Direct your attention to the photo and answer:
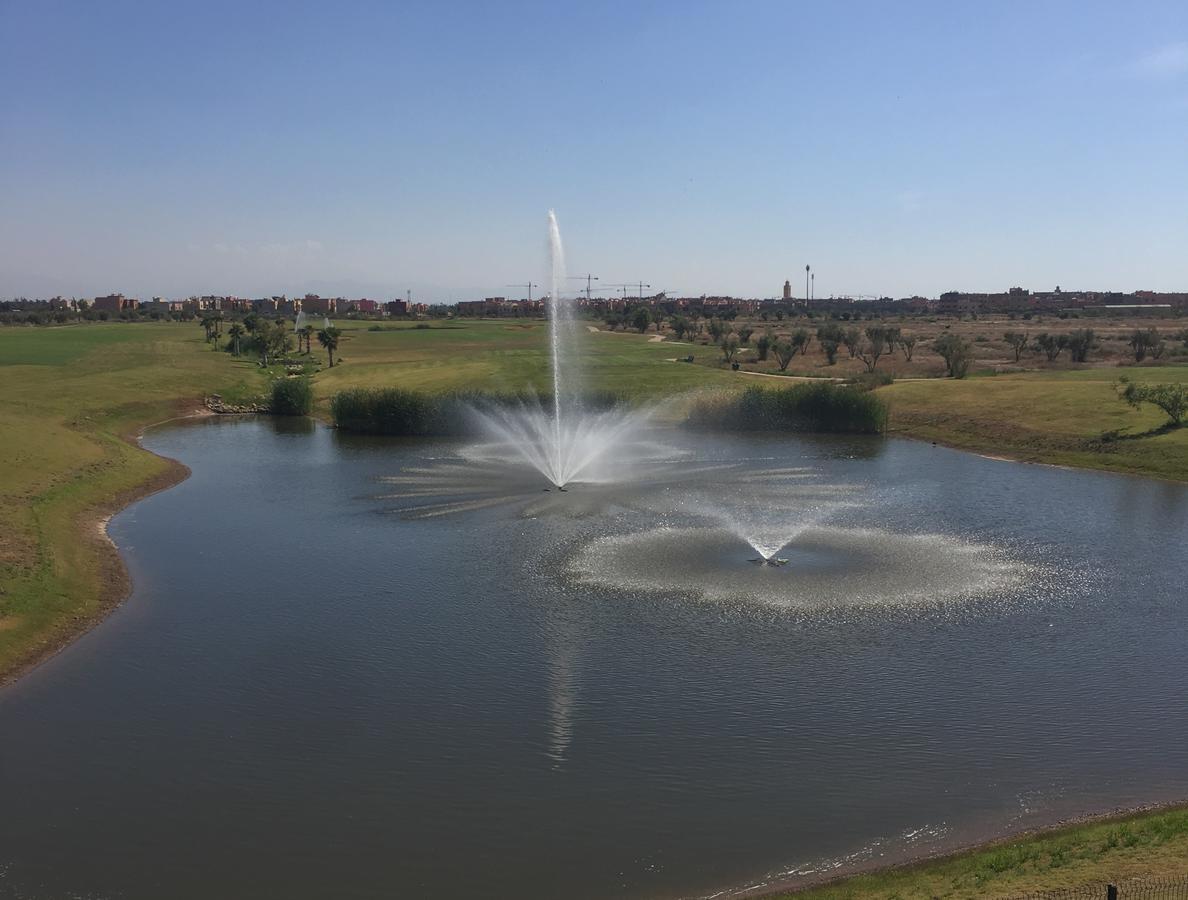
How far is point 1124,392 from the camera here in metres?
78.6

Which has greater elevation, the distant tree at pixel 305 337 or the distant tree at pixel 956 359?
the distant tree at pixel 305 337

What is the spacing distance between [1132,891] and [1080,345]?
114836 millimetres

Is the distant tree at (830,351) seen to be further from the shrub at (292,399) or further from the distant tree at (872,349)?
the shrub at (292,399)

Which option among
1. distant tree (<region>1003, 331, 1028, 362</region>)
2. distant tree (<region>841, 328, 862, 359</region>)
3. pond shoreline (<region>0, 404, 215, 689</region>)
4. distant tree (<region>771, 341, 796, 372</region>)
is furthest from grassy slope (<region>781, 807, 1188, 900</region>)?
distant tree (<region>841, 328, 862, 359</region>)

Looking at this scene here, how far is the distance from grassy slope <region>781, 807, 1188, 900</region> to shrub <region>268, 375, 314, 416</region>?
8191 centimetres

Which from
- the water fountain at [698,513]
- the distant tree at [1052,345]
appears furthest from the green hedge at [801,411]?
the distant tree at [1052,345]

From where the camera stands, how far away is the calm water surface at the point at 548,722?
22047 mm

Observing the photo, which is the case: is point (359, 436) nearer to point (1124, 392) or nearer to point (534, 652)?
point (534, 652)

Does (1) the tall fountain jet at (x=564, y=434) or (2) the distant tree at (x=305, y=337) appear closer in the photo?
(1) the tall fountain jet at (x=564, y=434)

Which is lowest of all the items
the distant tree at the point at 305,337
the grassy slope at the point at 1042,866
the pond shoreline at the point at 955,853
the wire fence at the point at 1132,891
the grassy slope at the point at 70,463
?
the pond shoreline at the point at 955,853

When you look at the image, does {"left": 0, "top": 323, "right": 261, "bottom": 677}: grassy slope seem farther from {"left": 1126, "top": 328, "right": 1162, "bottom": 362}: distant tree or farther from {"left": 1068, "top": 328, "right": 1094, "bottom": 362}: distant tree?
{"left": 1126, "top": 328, "right": 1162, "bottom": 362}: distant tree

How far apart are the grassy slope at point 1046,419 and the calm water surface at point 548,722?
21.6 meters

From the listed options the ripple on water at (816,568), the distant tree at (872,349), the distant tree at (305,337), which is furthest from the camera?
the distant tree at (305,337)

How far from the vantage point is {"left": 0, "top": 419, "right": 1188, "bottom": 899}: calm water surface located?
868 inches
